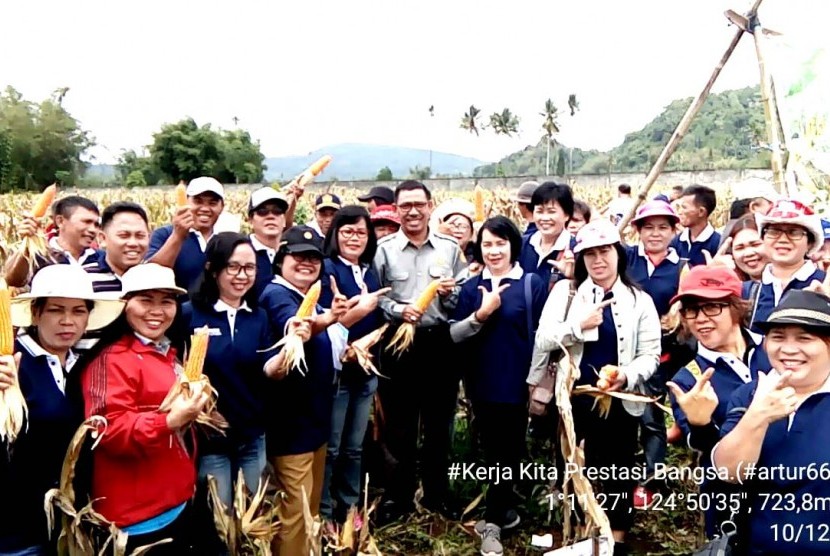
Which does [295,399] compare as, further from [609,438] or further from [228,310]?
[609,438]

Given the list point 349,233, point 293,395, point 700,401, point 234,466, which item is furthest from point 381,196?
point 700,401

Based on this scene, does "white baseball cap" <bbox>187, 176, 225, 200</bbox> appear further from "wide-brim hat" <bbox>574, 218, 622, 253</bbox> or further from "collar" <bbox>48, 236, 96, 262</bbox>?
"wide-brim hat" <bbox>574, 218, 622, 253</bbox>

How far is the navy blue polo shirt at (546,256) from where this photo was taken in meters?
4.66

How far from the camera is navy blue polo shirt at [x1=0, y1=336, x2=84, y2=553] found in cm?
250

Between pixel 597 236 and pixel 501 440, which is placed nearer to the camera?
pixel 597 236

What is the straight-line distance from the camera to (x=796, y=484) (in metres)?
2.22

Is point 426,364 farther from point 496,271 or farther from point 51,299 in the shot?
point 51,299

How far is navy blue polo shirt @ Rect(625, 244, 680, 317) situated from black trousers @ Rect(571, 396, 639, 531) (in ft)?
3.12

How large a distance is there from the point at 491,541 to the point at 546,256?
192 centimetres

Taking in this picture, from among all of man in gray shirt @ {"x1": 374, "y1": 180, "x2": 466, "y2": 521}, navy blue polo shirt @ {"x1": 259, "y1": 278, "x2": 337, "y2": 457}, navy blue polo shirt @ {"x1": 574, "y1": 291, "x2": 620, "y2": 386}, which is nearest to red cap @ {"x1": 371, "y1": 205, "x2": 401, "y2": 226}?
man in gray shirt @ {"x1": 374, "y1": 180, "x2": 466, "y2": 521}

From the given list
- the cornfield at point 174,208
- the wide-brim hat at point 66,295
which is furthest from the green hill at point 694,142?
the wide-brim hat at point 66,295

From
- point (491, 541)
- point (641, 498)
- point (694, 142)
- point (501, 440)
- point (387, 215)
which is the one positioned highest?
point (694, 142)

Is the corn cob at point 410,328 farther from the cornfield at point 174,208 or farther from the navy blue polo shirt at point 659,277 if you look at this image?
the cornfield at point 174,208

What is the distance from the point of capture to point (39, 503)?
2.58 m
